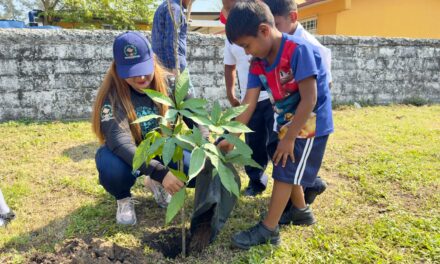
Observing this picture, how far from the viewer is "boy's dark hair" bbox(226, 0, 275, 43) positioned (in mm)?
1804

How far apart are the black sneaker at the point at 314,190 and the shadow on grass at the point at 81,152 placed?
92.2 inches

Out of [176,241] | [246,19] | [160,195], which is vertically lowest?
[176,241]

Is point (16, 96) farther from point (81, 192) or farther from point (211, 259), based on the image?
point (211, 259)

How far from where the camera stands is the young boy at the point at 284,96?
6.06 ft

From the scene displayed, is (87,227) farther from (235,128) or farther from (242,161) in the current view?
(235,128)

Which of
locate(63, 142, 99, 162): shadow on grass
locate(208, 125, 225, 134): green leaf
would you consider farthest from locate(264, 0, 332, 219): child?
locate(63, 142, 99, 162): shadow on grass

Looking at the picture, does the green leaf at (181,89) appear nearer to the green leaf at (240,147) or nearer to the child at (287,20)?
the green leaf at (240,147)

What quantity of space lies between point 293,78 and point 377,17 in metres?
10.2

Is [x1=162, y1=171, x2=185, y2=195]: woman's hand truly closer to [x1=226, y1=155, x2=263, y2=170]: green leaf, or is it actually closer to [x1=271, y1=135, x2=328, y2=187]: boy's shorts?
[x1=226, y1=155, x2=263, y2=170]: green leaf

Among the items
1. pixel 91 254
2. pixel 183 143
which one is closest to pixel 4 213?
pixel 91 254

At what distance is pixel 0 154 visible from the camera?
396cm

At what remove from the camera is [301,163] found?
2074 millimetres

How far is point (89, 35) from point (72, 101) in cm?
97

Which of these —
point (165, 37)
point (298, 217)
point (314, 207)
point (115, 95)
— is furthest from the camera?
point (165, 37)
